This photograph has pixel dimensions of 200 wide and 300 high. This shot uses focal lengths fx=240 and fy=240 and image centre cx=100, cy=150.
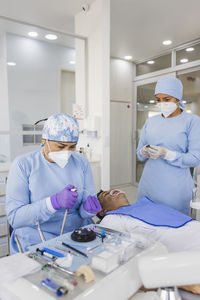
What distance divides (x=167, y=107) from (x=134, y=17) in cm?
175

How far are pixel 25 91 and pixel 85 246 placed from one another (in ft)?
10.4

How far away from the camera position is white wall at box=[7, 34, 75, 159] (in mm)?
3461

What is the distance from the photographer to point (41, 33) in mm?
3365

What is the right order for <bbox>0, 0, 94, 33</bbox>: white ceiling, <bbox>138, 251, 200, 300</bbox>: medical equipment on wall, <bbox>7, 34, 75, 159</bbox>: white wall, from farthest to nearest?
<bbox>7, 34, 75, 159</bbox>: white wall, <bbox>0, 0, 94, 33</bbox>: white ceiling, <bbox>138, 251, 200, 300</bbox>: medical equipment on wall

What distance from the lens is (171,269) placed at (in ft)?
1.67

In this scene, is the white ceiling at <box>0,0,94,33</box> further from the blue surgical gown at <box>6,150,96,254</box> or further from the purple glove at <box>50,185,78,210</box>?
the purple glove at <box>50,185,78,210</box>

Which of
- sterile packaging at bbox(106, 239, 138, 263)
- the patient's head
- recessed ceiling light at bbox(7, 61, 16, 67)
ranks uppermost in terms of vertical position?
recessed ceiling light at bbox(7, 61, 16, 67)

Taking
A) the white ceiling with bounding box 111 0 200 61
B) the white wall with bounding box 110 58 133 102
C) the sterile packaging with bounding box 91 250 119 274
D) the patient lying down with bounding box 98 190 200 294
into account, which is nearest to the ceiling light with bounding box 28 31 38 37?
the white ceiling with bounding box 111 0 200 61

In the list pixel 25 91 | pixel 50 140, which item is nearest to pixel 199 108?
pixel 25 91

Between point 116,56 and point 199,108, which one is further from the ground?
point 116,56

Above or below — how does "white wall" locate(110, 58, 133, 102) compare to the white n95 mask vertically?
above

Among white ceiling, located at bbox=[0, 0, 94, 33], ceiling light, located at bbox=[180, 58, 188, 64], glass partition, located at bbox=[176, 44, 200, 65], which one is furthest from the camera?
ceiling light, located at bbox=[180, 58, 188, 64]

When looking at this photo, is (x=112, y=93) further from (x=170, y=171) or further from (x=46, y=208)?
(x=46, y=208)

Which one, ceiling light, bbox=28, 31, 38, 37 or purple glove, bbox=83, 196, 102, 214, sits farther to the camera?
ceiling light, bbox=28, 31, 38, 37
